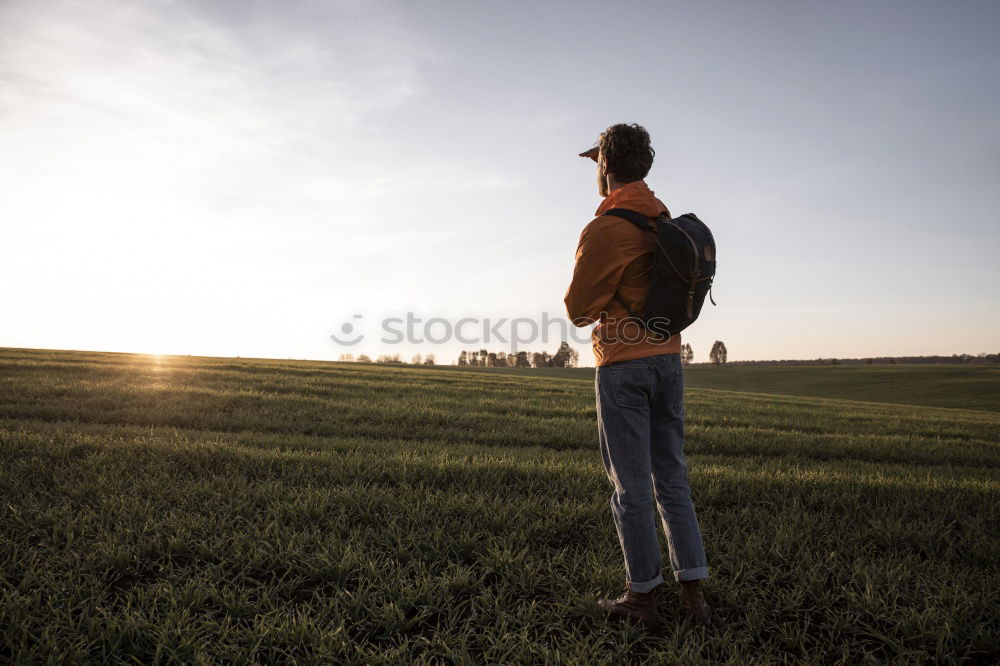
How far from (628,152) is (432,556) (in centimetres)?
319

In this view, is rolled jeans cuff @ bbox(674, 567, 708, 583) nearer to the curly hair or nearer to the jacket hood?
the jacket hood

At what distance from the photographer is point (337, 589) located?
3.10 m

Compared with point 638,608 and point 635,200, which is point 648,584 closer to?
point 638,608

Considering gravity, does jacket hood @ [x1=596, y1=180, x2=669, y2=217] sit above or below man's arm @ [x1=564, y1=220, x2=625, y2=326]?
above

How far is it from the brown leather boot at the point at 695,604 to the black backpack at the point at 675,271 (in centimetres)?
159

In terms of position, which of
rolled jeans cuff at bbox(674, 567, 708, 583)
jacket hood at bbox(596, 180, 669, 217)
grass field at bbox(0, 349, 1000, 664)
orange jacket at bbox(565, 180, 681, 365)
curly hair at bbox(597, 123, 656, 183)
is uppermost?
curly hair at bbox(597, 123, 656, 183)

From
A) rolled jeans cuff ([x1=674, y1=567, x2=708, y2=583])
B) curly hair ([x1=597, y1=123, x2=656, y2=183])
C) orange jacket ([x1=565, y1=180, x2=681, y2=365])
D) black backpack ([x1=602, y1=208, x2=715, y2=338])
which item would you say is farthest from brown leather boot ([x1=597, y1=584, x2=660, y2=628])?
curly hair ([x1=597, y1=123, x2=656, y2=183])

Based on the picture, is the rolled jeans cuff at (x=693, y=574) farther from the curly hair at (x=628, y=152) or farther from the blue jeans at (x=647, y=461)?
the curly hair at (x=628, y=152)

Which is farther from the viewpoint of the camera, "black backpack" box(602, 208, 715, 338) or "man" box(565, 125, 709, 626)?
"man" box(565, 125, 709, 626)

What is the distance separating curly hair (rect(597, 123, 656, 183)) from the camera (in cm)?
294

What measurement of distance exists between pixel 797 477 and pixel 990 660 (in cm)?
313

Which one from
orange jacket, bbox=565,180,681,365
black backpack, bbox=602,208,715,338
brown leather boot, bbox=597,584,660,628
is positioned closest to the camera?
black backpack, bbox=602,208,715,338

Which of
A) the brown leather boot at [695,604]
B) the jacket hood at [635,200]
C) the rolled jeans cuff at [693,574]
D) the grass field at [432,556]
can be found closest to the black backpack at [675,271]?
the jacket hood at [635,200]

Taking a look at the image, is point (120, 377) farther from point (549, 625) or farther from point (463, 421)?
point (549, 625)
